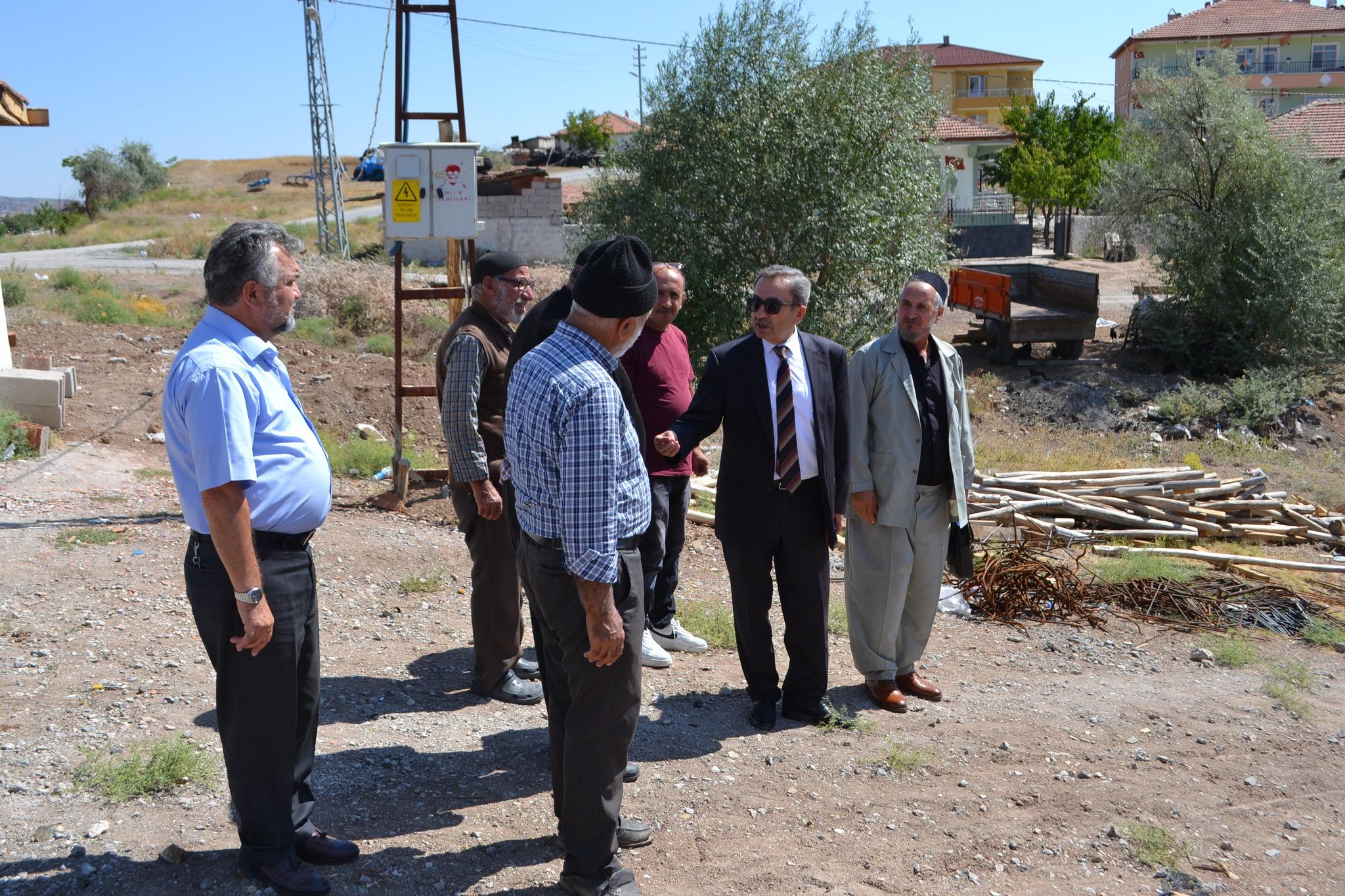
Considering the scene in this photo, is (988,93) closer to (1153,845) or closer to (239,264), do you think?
(1153,845)

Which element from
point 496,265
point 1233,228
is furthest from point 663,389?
point 1233,228

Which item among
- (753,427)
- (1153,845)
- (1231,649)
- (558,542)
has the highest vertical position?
(753,427)

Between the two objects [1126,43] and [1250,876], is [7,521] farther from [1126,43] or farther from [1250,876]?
[1126,43]

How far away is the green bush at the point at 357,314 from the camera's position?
54.4 feet

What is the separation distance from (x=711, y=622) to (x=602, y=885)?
2.99 m

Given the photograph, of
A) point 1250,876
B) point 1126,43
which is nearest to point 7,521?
point 1250,876

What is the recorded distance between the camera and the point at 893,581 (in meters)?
5.11

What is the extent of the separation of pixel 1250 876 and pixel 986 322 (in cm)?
1733

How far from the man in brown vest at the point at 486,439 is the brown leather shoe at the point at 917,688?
1.85 meters

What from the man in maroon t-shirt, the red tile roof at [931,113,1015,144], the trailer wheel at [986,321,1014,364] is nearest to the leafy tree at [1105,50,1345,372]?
the trailer wheel at [986,321,1014,364]

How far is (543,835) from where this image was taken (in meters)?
3.87

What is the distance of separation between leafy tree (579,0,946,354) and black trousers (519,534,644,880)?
11.4 metres

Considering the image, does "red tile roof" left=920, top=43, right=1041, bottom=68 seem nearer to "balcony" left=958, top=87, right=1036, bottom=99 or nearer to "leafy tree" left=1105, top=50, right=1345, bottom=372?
"balcony" left=958, top=87, right=1036, bottom=99

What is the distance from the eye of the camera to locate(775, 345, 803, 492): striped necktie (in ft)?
15.6
